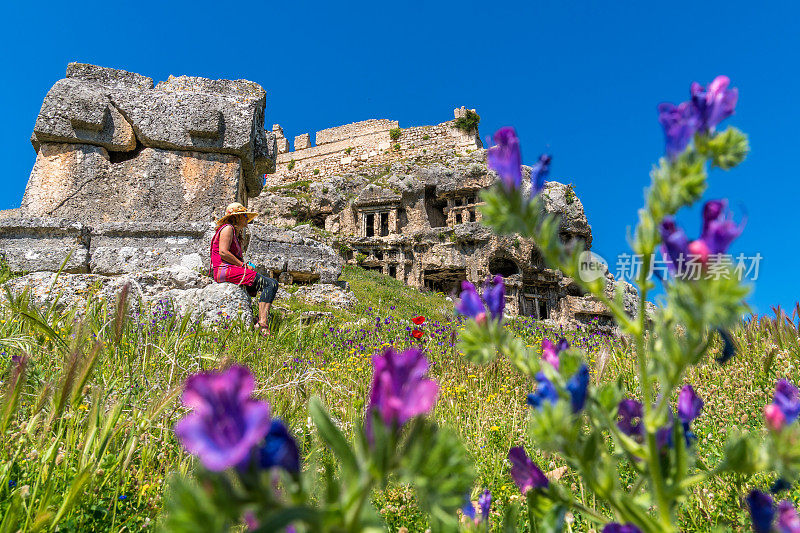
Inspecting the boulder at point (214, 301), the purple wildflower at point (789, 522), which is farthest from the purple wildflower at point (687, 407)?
the boulder at point (214, 301)

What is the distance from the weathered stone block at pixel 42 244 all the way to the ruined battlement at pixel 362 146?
32160 mm

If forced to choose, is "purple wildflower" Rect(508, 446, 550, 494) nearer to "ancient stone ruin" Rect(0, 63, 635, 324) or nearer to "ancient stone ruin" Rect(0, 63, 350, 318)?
"ancient stone ruin" Rect(0, 63, 635, 324)

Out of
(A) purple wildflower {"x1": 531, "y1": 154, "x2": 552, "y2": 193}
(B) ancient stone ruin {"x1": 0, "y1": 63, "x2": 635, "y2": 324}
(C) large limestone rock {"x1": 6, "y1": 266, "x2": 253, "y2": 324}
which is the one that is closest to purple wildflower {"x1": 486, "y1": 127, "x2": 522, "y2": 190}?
(A) purple wildflower {"x1": 531, "y1": 154, "x2": 552, "y2": 193}

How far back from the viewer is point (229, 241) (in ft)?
18.4

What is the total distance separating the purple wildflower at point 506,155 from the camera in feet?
2.72

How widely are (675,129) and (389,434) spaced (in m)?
0.67

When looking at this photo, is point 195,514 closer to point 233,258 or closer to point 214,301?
point 214,301

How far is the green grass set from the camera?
1641 millimetres

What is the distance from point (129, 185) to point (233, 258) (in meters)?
2.09

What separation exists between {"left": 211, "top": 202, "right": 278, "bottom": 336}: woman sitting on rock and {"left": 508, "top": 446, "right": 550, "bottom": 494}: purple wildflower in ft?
15.7

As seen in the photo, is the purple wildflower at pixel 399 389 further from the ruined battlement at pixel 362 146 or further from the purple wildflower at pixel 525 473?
the ruined battlement at pixel 362 146

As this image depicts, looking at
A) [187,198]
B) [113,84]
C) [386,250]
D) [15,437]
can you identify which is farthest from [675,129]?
[386,250]

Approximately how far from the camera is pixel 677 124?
79 centimetres

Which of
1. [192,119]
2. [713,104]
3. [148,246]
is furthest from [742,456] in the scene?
[192,119]
